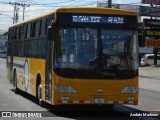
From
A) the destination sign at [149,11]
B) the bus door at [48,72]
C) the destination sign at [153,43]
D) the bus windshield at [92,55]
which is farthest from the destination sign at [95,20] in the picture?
the destination sign at [149,11]

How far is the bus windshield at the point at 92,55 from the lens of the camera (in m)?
13.6

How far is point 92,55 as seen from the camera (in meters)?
13.7

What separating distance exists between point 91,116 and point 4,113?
2.44 metres

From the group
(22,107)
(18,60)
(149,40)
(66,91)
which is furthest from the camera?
(149,40)

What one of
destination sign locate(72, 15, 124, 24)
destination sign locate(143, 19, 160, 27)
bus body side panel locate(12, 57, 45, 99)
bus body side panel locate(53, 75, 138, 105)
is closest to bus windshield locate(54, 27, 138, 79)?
bus body side panel locate(53, 75, 138, 105)

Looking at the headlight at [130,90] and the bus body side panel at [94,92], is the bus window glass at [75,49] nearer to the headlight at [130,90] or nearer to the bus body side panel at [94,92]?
the bus body side panel at [94,92]

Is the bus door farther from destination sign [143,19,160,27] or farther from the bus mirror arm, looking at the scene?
destination sign [143,19,160,27]

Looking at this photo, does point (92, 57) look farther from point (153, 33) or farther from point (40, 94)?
point (153, 33)

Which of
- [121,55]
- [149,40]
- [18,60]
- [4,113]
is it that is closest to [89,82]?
[121,55]

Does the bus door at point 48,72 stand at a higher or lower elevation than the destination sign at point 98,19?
lower

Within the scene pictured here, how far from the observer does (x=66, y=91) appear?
1344 centimetres

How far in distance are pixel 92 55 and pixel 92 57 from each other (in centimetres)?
6

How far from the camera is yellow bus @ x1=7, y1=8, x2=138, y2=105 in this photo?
13539 millimetres

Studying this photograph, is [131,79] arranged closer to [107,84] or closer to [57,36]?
[107,84]
